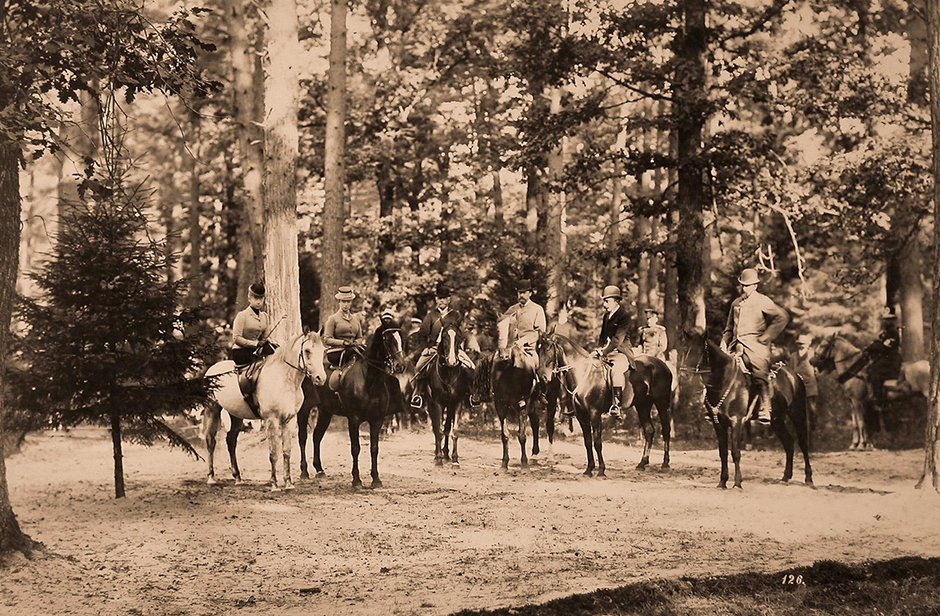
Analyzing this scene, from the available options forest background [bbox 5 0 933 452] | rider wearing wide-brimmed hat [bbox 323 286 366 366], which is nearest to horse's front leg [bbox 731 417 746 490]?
forest background [bbox 5 0 933 452]

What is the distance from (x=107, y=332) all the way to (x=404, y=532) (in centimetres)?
316

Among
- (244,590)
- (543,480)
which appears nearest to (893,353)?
(543,480)

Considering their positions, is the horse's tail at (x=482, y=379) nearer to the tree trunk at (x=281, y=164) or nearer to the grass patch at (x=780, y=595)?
the tree trunk at (x=281, y=164)

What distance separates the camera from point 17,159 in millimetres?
6832

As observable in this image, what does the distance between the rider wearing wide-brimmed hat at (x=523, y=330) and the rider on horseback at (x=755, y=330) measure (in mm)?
2846

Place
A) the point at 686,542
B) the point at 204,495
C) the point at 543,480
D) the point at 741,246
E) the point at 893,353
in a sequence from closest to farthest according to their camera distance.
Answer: the point at 686,542 < the point at 204,495 < the point at 543,480 < the point at 893,353 < the point at 741,246

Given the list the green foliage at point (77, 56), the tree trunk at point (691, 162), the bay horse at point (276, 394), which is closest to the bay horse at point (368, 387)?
the bay horse at point (276, 394)

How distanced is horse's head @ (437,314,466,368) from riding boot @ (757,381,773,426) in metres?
3.95

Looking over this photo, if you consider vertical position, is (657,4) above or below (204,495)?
above

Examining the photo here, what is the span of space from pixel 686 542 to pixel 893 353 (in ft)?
18.8

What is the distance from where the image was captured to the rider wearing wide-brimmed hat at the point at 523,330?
13055 mm

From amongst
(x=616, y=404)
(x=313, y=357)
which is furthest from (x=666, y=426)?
(x=313, y=357)

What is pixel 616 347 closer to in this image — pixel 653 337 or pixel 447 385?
pixel 653 337

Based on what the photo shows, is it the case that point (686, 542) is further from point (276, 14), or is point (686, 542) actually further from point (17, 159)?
point (276, 14)
